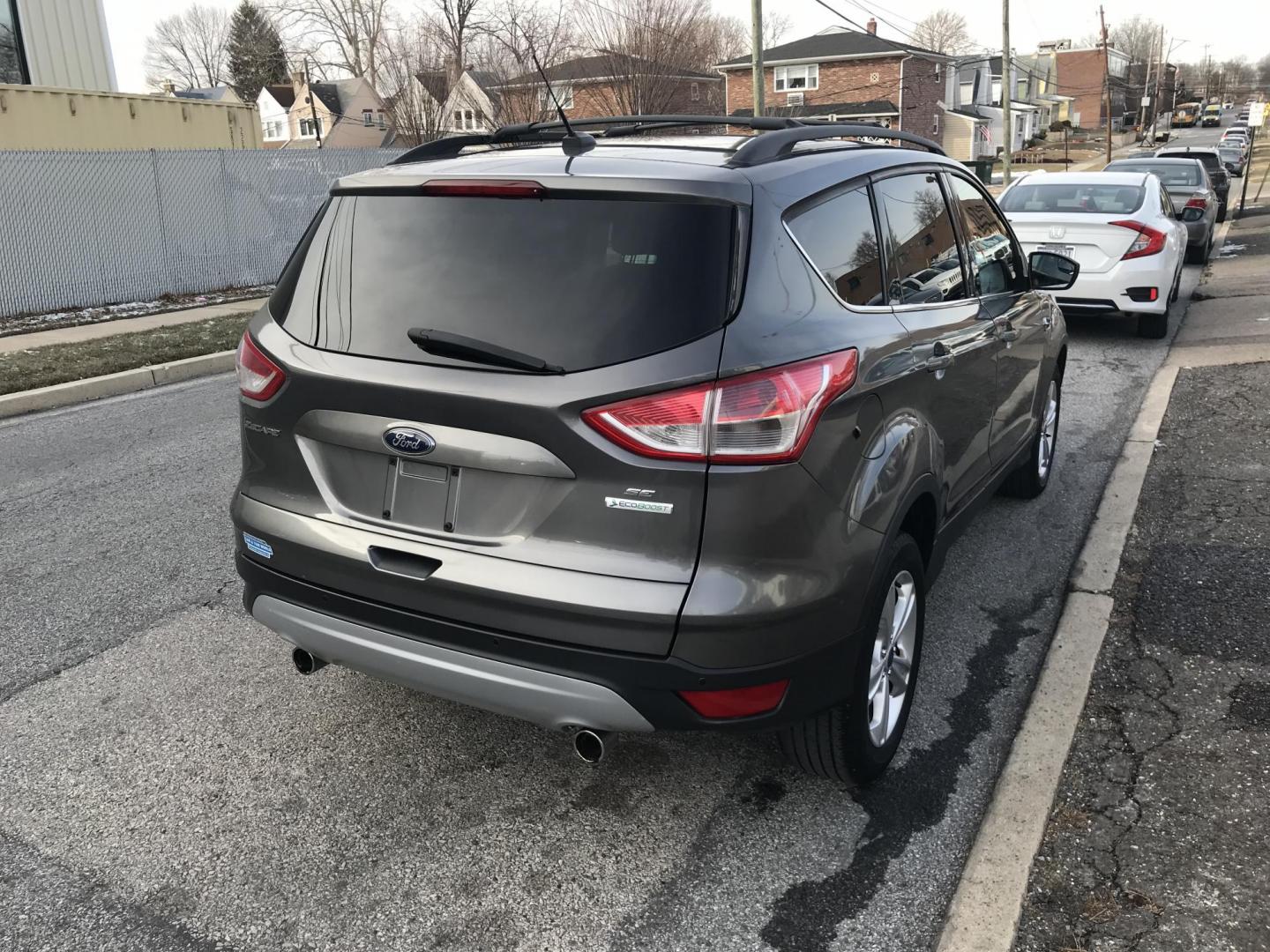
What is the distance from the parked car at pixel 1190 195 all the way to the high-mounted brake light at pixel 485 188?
47.1ft

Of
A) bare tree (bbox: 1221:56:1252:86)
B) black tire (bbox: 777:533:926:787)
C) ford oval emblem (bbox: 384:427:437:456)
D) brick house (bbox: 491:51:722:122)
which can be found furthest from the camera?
Answer: bare tree (bbox: 1221:56:1252:86)

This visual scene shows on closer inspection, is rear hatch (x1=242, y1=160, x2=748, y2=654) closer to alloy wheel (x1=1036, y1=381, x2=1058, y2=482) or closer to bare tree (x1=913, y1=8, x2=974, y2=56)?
alloy wheel (x1=1036, y1=381, x2=1058, y2=482)

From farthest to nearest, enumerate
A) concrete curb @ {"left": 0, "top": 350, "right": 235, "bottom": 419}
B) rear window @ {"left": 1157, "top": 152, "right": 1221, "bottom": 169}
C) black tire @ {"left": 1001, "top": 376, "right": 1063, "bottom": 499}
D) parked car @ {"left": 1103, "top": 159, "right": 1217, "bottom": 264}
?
rear window @ {"left": 1157, "top": 152, "right": 1221, "bottom": 169} → parked car @ {"left": 1103, "top": 159, "right": 1217, "bottom": 264} → concrete curb @ {"left": 0, "top": 350, "right": 235, "bottom": 419} → black tire @ {"left": 1001, "top": 376, "right": 1063, "bottom": 499}

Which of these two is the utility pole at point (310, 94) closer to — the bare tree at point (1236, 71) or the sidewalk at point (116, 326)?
the sidewalk at point (116, 326)

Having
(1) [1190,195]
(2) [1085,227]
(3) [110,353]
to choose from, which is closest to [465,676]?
(3) [110,353]

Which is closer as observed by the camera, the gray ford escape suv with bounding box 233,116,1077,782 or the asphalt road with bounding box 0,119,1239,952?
the gray ford escape suv with bounding box 233,116,1077,782

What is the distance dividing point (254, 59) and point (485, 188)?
90.6m

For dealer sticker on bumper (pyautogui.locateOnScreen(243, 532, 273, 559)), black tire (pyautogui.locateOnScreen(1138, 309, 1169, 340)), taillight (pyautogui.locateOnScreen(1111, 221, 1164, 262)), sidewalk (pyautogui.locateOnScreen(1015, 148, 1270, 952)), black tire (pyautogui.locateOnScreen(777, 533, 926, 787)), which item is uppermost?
dealer sticker on bumper (pyautogui.locateOnScreen(243, 532, 273, 559))

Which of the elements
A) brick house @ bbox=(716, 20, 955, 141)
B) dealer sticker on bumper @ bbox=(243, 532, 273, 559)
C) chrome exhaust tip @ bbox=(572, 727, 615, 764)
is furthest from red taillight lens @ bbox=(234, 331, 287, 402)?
brick house @ bbox=(716, 20, 955, 141)

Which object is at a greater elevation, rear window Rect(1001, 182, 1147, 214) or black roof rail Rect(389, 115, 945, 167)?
black roof rail Rect(389, 115, 945, 167)

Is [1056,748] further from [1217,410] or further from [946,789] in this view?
[1217,410]

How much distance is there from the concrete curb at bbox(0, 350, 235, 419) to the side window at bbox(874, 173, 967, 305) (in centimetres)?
743

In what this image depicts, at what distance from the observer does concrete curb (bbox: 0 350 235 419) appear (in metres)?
8.37

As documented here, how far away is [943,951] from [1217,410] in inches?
245
